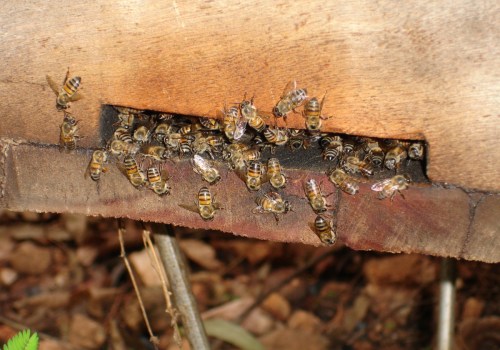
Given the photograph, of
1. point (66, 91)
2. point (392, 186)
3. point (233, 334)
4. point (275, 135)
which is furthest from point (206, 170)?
point (233, 334)

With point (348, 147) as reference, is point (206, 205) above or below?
below

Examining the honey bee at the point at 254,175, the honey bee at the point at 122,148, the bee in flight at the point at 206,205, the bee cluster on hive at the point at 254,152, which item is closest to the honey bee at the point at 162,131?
the bee cluster on hive at the point at 254,152

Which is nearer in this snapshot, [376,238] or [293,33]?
[293,33]

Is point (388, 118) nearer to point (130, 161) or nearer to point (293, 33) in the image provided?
point (293, 33)

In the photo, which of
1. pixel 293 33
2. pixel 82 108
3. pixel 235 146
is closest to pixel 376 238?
pixel 235 146

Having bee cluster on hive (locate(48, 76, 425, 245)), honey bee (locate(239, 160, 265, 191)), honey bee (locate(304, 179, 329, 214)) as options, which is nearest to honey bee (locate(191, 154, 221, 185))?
bee cluster on hive (locate(48, 76, 425, 245))

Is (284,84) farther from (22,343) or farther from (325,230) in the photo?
(22,343)
